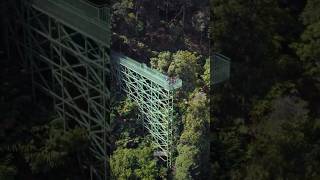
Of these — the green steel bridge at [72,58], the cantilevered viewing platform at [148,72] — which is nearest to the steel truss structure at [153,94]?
the cantilevered viewing platform at [148,72]

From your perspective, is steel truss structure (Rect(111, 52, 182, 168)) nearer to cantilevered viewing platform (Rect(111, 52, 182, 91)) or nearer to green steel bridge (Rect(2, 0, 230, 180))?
cantilevered viewing platform (Rect(111, 52, 182, 91))

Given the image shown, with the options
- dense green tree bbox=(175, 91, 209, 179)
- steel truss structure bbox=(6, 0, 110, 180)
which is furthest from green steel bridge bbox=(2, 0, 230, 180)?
dense green tree bbox=(175, 91, 209, 179)

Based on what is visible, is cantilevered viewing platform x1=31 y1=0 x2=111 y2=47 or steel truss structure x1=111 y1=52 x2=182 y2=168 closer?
steel truss structure x1=111 y1=52 x2=182 y2=168

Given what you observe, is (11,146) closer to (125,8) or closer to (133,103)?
(133,103)

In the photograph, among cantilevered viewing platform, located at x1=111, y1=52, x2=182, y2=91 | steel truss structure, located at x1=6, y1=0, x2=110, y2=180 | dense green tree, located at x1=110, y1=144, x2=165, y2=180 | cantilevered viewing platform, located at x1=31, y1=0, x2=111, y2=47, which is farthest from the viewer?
steel truss structure, located at x1=6, y1=0, x2=110, y2=180

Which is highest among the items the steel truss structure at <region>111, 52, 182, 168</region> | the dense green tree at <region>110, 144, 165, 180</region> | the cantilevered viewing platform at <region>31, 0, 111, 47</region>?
the cantilevered viewing platform at <region>31, 0, 111, 47</region>

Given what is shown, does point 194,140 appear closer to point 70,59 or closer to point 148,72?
point 148,72

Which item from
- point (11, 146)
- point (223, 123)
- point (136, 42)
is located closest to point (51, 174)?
point (11, 146)

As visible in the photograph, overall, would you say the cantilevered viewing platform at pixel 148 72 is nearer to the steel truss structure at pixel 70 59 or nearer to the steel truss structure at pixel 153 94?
the steel truss structure at pixel 153 94

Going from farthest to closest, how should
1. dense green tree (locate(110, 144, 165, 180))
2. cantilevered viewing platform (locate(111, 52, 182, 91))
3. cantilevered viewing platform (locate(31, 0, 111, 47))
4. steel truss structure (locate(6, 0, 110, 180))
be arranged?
steel truss structure (locate(6, 0, 110, 180))
cantilevered viewing platform (locate(31, 0, 111, 47))
dense green tree (locate(110, 144, 165, 180))
cantilevered viewing platform (locate(111, 52, 182, 91))
